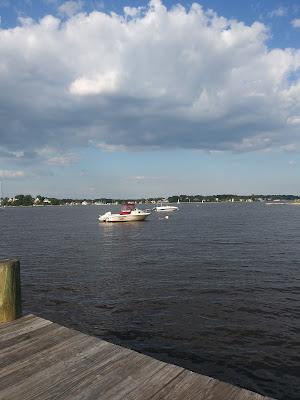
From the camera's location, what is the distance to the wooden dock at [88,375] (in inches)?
200

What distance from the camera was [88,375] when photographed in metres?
5.61

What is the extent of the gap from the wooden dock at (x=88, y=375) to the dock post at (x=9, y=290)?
97 centimetres

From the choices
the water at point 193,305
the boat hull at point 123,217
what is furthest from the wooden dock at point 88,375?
the boat hull at point 123,217

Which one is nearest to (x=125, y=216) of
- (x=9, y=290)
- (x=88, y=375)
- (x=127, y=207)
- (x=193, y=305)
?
(x=127, y=207)

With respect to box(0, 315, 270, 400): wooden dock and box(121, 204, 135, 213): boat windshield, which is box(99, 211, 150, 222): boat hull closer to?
box(121, 204, 135, 213): boat windshield

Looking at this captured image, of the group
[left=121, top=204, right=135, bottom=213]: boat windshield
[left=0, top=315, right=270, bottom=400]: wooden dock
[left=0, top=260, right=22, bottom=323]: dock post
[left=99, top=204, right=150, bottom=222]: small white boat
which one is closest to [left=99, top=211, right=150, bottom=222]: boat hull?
[left=99, top=204, right=150, bottom=222]: small white boat

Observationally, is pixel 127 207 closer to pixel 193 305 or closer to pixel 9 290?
pixel 193 305

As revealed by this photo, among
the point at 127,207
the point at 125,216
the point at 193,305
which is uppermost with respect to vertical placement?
the point at 127,207

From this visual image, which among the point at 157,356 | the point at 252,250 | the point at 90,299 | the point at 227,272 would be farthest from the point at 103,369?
the point at 252,250

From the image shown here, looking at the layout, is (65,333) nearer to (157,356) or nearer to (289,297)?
(157,356)

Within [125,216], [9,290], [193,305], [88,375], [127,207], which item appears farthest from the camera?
[127,207]

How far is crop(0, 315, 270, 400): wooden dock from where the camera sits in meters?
5.09

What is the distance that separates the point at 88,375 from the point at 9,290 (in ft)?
11.0

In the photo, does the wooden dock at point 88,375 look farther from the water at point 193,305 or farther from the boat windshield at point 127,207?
the boat windshield at point 127,207
